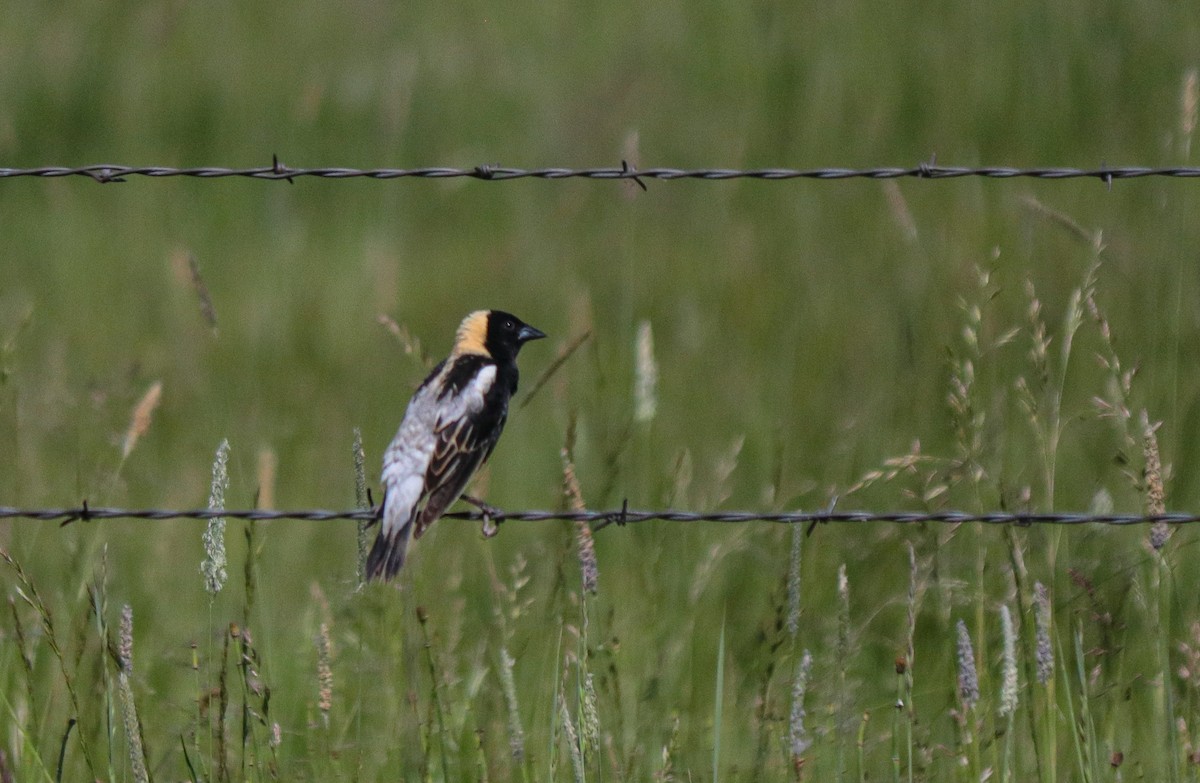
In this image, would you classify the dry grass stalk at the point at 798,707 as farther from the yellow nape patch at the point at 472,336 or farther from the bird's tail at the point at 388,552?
the yellow nape patch at the point at 472,336

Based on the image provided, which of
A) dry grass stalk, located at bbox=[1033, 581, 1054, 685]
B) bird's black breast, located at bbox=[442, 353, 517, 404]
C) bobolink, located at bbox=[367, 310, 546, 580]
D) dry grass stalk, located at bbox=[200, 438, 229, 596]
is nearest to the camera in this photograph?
dry grass stalk, located at bbox=[200, 438, 229, 596]

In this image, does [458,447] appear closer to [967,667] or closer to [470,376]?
[470,376]

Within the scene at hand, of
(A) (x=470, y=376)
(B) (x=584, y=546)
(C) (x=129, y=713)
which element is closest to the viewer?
(C) (x=129, y=713)

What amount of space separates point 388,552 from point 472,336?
1.06 m

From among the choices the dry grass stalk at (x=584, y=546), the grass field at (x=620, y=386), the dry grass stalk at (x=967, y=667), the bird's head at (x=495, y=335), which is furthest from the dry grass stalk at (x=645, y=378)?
the dry grass stalk at (x=967, y=667)

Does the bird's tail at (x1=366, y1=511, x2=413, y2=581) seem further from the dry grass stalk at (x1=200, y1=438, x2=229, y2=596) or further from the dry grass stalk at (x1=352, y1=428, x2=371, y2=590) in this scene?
the dry grass stalk at (x1=200, y1=438, x2=229, y2=596)

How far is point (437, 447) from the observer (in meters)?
3.86

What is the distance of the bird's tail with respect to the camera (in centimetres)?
359

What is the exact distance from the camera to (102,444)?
229 inches

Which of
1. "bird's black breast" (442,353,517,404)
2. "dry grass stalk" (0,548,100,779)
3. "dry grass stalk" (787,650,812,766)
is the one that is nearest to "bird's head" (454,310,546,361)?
"bird's black breast" (442,353,517,404)

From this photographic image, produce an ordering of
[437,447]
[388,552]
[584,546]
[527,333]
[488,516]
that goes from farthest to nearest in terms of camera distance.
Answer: [527,333]
[437,447]
[388,552]
[488,516]
[584,546]

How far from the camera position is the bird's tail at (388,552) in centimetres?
359

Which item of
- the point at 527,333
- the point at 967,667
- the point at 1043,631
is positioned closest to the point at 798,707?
the point at 967,667

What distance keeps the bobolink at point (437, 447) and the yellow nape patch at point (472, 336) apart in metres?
0.32
